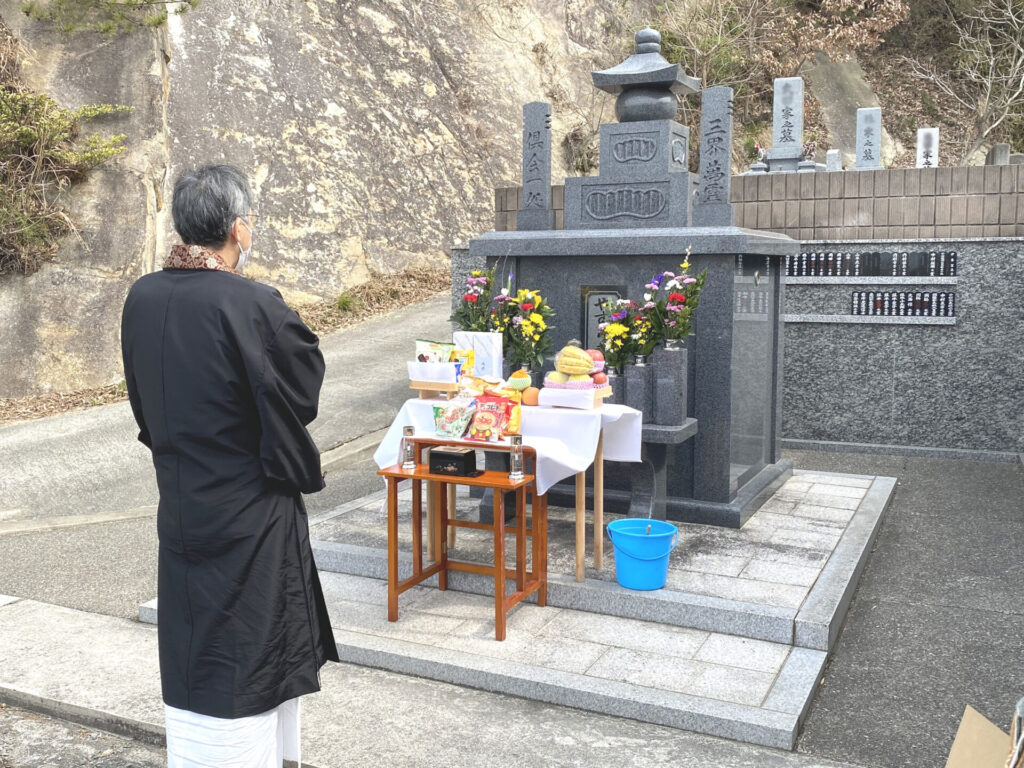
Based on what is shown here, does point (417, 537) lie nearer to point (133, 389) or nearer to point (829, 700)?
point (829, 700)

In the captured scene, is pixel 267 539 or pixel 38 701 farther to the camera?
pixel 38 701

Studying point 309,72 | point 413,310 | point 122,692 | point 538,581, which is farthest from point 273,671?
point 309,72

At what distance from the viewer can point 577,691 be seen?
3.94 meters

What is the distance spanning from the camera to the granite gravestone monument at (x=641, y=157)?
245 inches

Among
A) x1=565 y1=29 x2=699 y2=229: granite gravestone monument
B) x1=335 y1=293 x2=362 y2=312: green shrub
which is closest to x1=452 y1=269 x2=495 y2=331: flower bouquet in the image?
x1=565 y1=29 x2=699 y2=229: granite gravestone monument

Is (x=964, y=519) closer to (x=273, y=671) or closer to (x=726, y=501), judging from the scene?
(x=726, y=501)

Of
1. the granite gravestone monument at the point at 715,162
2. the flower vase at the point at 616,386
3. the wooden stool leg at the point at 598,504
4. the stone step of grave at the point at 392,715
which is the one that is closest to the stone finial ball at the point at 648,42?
the granite gravestone monument at the point at 715,162

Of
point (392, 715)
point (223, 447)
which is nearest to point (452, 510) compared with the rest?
point (392, 715)

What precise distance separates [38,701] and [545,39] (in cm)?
2144

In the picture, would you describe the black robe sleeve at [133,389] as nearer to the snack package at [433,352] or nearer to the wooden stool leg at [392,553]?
the wooden stool leg at [392,553]

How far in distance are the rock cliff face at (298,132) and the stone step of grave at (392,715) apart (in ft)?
22.2

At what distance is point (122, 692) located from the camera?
4090mm

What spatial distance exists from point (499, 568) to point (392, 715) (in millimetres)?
856

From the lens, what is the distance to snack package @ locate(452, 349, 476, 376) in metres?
5.66
